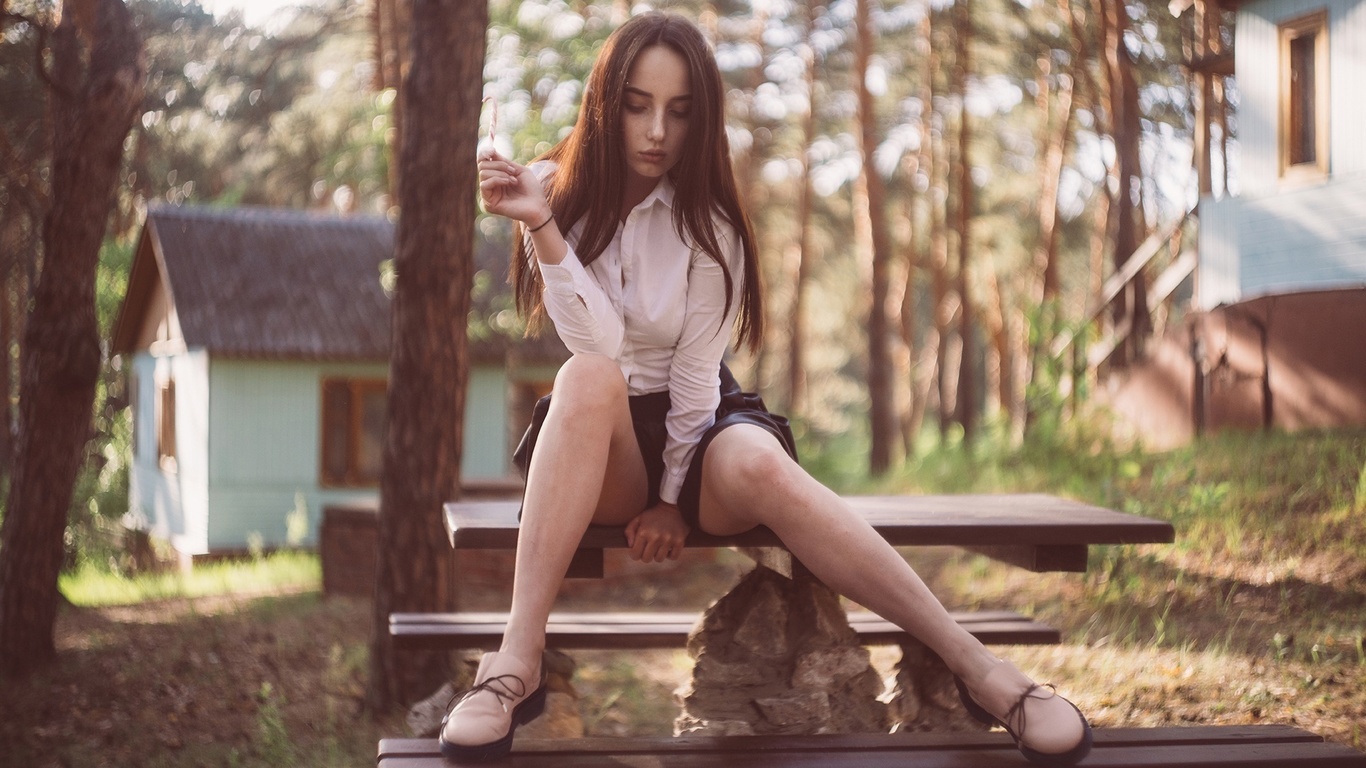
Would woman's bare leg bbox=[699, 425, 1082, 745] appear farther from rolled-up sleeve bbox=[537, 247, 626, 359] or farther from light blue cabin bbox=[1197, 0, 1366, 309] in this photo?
light blue cabin bbox=[1197, 0, 1366, 309]

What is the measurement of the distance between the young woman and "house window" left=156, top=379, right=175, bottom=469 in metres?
16.6

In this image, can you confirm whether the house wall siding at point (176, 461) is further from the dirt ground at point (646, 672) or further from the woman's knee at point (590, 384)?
the woman's knee at point (590, 384)

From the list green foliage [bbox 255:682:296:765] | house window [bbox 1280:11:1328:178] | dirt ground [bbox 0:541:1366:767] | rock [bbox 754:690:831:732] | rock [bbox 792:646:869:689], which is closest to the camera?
rock [bbox 754:690:831:732]

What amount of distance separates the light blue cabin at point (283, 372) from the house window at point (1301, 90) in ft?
29.4

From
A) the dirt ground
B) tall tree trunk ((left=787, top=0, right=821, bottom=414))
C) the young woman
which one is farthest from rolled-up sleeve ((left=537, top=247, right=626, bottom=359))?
tall tree trunk ((left=787, top=0, right=821, bottom=414))

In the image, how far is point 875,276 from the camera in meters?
16.9

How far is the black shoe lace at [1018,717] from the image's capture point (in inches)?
100

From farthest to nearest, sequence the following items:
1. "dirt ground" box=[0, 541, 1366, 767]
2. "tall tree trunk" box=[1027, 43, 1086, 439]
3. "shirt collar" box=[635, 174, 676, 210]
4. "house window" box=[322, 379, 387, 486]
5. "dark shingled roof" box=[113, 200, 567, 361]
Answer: "tall tree trunk" box=[1027, 43, 1086, 439]
"house window" box=[322, 379, 387, 486]
"dark shingled roof" box=[113, 200, 567, 361]
"dirt ground" box=[0, 541, 1366, 767]
"shirt collar" box=[635, 174, 676, 210]

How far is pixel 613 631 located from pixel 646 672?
275 centimetres

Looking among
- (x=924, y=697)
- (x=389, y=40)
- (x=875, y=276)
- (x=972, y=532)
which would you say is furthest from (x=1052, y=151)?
(x=972, y=532)

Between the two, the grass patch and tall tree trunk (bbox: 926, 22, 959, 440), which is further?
tall tree trunk (bbox: 926, 22, 959, 440)

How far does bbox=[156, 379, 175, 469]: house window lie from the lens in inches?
717

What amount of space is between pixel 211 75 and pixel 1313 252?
1633 cm

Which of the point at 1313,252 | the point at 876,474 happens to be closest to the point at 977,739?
the point at 1313,252
